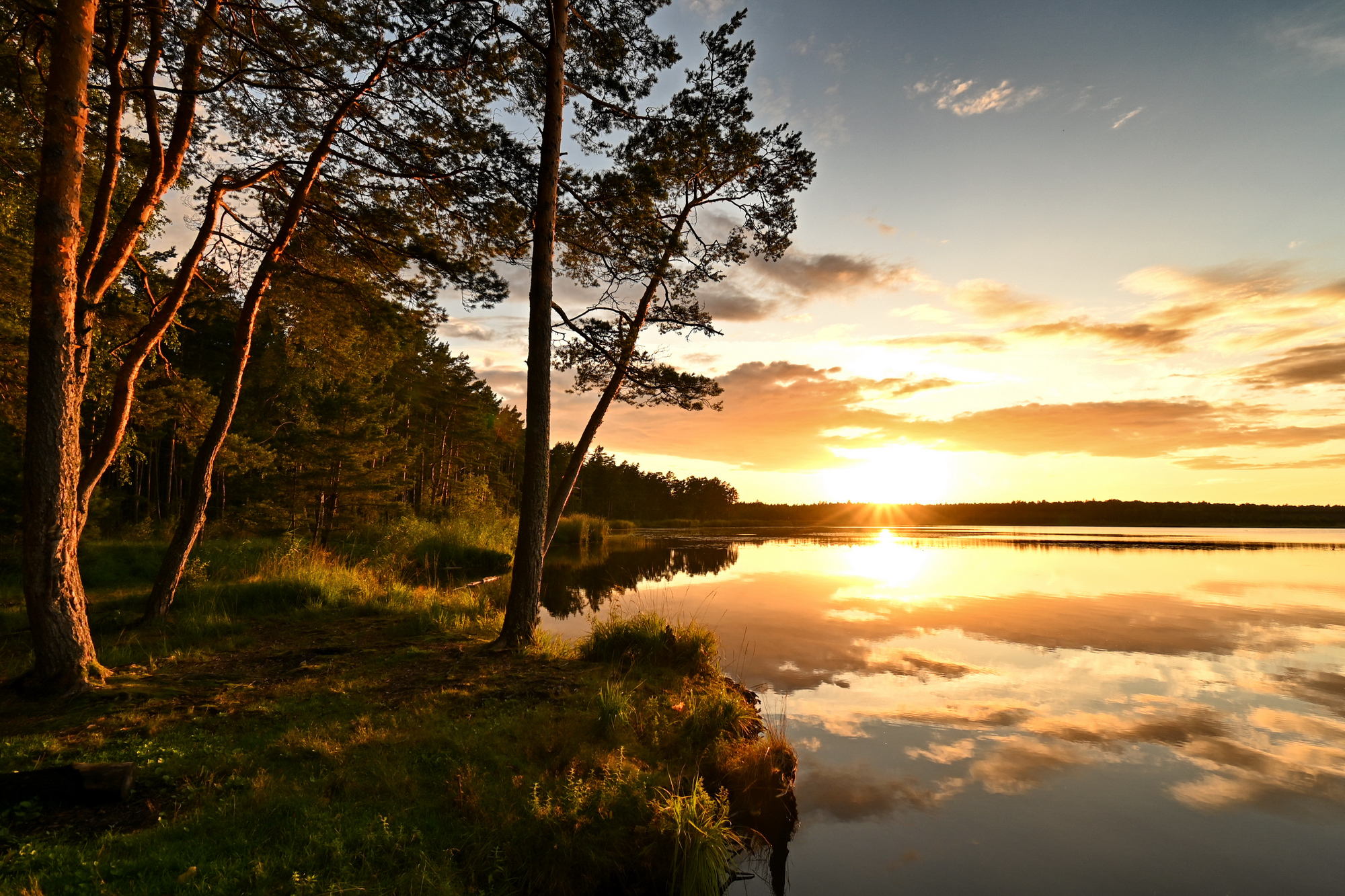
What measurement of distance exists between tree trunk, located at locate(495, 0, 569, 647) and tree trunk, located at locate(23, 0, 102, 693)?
4501 millimetres

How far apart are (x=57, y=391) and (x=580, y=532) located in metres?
35.3

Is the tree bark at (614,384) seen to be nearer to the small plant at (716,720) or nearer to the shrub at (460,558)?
the small plant at (716,720)

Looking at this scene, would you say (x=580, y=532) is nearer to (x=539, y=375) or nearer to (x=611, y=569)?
(x=611, y=569)

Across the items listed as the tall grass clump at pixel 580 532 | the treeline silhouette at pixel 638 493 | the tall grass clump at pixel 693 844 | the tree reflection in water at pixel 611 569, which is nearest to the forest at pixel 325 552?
the tall grass clump at pixel 693 844

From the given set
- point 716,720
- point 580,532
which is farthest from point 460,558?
point 580,532

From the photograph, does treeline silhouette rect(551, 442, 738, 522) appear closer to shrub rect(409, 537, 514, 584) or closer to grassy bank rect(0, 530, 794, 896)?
shrub rect(409, 537, 514, 584)

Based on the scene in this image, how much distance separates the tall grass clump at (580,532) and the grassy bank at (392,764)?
2878cm

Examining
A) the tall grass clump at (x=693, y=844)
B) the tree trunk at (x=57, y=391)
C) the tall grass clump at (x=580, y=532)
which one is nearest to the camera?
the tall grass clump at (x=693, y=844)

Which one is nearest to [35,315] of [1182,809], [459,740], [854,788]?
[459,740]

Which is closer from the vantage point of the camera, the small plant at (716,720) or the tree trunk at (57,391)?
the tree trunk at (57,391)

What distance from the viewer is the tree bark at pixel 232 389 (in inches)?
348

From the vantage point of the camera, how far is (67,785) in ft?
11.9

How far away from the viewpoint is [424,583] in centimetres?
1691

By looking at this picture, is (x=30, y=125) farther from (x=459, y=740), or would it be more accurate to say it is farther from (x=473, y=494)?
(x=473, y=494)
